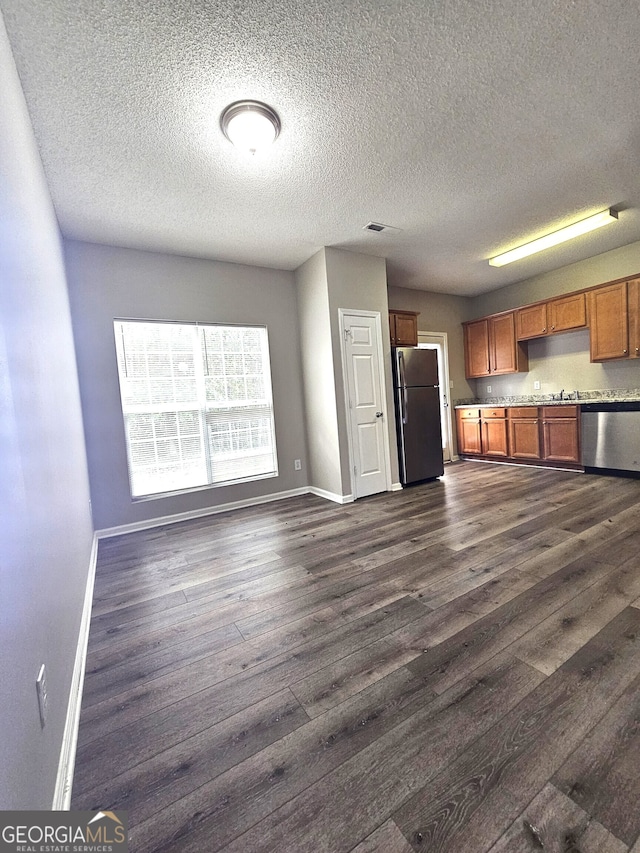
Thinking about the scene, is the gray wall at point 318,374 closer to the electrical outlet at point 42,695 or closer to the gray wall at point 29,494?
the gray wall at point 29,494

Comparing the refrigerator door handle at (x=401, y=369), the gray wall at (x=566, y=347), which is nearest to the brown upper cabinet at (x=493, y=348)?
the gray wall at (x=566, y=347)

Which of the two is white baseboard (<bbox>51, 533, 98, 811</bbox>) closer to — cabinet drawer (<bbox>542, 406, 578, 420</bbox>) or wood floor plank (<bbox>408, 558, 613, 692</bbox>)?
wood floor plank (<bbox>408, 558, 613, 692</bbox>)

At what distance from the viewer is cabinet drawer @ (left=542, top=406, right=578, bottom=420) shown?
443 centimetres

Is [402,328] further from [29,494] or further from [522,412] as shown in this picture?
[29,494]

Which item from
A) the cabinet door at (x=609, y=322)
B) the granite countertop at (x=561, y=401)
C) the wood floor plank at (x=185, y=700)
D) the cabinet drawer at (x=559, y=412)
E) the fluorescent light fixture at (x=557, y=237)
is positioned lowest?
the wood floor plank at (x=185, y=700)

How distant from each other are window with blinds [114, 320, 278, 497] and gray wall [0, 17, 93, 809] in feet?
4.80

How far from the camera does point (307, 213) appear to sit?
3031 millimetres

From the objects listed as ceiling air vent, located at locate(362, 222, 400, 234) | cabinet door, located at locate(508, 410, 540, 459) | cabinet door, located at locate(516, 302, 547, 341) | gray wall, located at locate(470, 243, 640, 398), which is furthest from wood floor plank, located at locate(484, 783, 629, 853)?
cabinet door, located at locate(516, 302, 547, 341)

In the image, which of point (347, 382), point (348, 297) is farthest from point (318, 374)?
point (348, 297)

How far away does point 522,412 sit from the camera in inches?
195

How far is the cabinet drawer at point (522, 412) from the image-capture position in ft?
15.8

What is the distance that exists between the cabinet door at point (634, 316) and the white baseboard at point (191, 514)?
429cm

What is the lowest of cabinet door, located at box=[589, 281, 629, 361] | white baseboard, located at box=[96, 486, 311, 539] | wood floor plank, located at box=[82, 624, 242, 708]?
wood floor plank, located at box=[82, 624, 242, 708]

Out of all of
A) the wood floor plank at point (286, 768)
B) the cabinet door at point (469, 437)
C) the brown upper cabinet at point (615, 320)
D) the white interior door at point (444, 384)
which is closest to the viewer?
the wood floor plank at point (286, 768)
